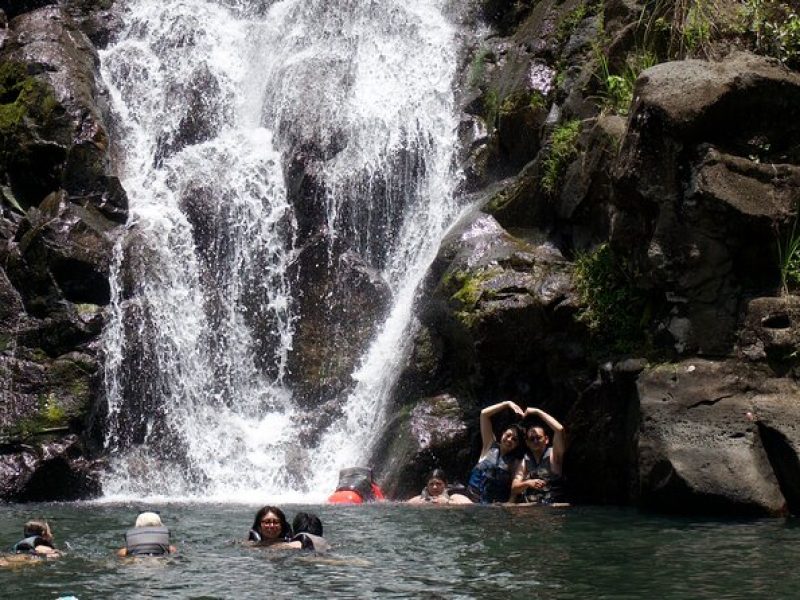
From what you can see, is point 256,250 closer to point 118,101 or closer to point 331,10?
point 118,101

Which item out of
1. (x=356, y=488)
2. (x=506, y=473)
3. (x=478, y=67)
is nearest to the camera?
(x=506, y=473)

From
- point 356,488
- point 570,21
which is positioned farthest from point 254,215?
point 356,488

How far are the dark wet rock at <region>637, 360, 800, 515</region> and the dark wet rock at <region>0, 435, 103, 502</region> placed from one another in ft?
27.8

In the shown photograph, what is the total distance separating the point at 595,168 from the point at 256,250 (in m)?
6.86

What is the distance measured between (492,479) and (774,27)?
6.55m

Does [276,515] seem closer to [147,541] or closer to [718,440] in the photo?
[147,541]

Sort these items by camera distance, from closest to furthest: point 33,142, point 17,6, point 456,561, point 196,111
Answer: point 456,561, point 33,142, point 196,111, point 17,6

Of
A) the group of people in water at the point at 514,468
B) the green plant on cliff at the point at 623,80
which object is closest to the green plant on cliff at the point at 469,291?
the group of people in water at the point at 514,468

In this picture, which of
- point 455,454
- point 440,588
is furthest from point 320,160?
point 440,588

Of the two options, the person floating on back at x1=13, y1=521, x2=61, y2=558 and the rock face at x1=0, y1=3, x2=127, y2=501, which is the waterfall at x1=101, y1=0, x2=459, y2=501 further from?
the person floating on back at x1=13, y1=521, x2=61, y2=558

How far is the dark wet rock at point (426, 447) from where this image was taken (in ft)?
43.6

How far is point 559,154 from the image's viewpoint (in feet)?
47.0

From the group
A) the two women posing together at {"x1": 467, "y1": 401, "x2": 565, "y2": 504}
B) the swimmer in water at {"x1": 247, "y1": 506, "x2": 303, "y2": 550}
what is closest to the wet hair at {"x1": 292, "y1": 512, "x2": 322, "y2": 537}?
the swimmer in water at {"x1": 247, "y1": 506, "x2": 303, "y2": 550}

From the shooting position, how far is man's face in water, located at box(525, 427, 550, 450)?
1214 cm
